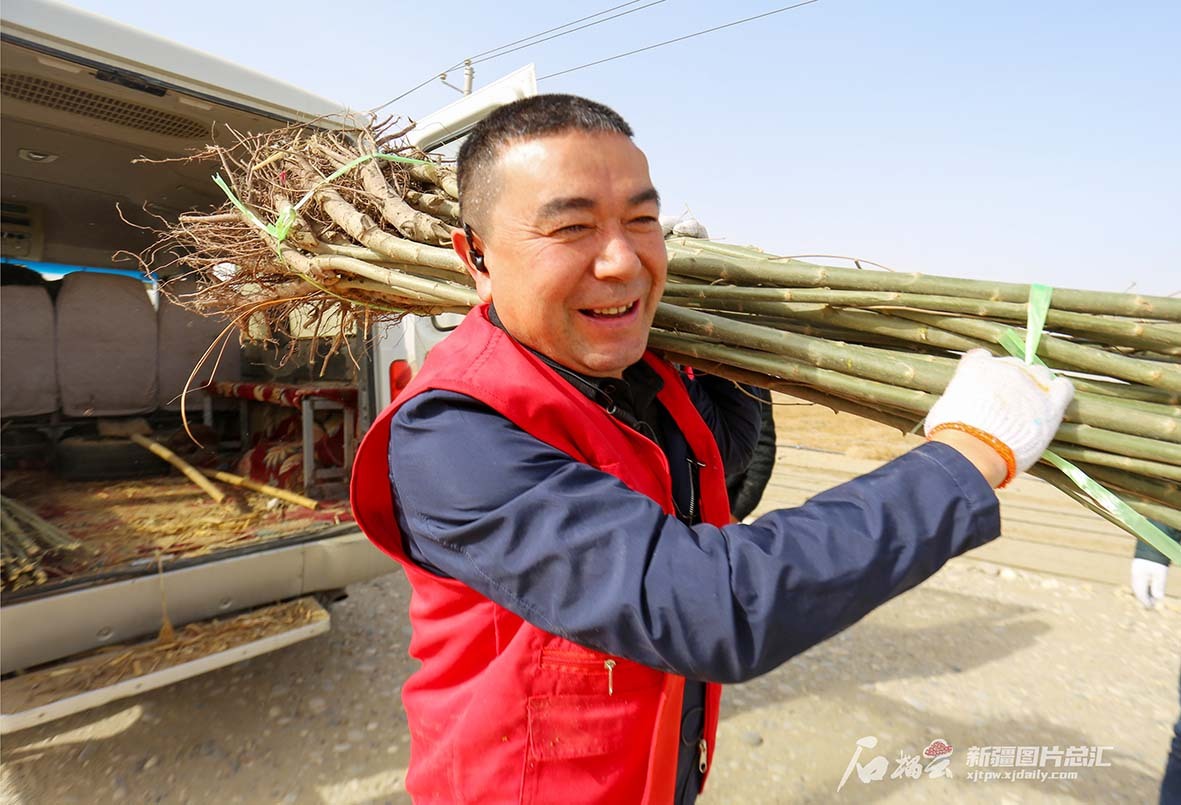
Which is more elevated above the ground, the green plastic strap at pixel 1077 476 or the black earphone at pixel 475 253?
the black earphone at pixel 475 253

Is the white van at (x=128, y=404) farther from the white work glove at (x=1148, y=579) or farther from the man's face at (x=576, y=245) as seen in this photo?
the white work glove at (x=1148, y=579)

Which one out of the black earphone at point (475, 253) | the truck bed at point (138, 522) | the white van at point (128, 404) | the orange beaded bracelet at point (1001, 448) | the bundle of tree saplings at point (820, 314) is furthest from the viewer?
the truck bed at point (138, 522)

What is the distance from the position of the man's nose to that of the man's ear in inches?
8.9

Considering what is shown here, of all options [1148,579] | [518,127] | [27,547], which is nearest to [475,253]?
[518,127]

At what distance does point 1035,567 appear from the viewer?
4.69m

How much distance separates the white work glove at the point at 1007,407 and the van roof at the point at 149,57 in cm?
242


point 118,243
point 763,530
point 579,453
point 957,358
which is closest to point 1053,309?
point 957,358

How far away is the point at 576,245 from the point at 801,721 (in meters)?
2.58

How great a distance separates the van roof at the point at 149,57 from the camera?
6.84 ft

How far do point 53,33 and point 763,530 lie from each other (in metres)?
2.56

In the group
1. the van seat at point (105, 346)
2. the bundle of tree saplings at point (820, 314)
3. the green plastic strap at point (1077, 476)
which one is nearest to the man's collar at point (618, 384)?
the bundle of tree saplings at point (820, 314)

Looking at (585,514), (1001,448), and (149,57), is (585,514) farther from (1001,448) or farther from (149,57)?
(149,57)

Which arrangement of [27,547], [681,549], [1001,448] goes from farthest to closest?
[27,547]
[1001,448]
[681,549]

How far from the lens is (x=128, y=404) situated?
439 cm
